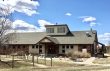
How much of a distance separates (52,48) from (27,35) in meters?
8.40

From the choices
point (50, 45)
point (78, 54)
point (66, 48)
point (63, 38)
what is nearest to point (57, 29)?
point (63, 38)

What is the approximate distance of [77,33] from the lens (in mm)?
66625

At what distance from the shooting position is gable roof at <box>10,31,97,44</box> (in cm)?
6288

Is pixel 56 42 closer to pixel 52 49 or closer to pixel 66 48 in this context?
pixel 52 49

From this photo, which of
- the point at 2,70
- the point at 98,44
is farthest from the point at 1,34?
the point at 98,44

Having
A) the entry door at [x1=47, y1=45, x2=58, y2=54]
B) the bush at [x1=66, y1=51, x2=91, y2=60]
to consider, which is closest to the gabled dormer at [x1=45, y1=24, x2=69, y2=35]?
the entry door at [x1=47, y1=45, x2=58, y2=54]

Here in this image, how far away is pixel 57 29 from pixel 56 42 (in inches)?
208

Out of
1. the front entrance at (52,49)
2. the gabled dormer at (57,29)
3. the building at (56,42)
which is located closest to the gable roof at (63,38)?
the building at (56,42)

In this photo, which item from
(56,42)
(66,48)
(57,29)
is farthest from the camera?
(57,29)

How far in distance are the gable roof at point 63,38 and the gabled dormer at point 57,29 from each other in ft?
3.91

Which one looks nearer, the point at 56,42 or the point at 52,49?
the point at 56,42

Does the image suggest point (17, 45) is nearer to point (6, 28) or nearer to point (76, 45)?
point (76, 45)

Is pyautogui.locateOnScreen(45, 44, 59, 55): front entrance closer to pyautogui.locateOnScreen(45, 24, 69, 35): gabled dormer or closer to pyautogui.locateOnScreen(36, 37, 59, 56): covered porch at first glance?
pyautogui.locateOnScreen(36, 37, 59, 56): covered porch

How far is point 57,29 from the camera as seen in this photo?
67.6m
